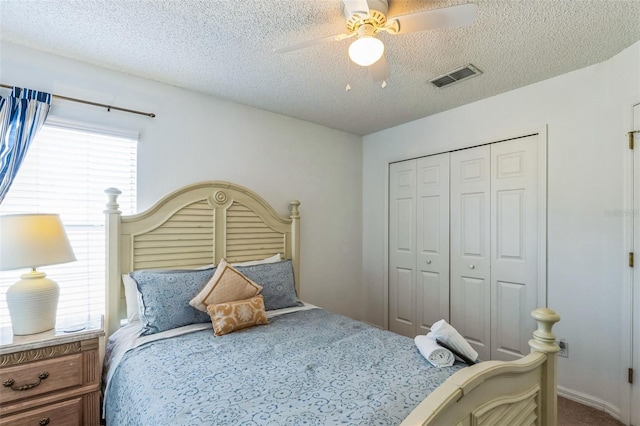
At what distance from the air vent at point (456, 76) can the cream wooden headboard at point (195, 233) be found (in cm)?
166

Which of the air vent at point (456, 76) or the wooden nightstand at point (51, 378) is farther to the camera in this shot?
the air vent at point (456, 76)

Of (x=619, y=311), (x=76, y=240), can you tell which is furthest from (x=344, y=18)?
(x=619, y=311)

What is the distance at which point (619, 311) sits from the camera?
2121 millimetres

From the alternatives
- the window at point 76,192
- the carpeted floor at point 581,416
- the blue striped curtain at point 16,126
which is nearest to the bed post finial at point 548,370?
the carpeted floor at point 581,416

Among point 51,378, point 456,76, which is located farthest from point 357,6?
point 51,378

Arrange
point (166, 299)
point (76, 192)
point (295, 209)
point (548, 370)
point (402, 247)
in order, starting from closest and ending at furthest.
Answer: point (548, 370), point (166, 299), point (76, 192), point (295, 209), point (402, 247)

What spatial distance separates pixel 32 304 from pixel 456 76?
312 cm

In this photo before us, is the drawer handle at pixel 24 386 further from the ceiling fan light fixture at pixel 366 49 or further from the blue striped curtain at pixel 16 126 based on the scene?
the ceiling fan light fixture at pixel 366 49

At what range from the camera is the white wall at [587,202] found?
6.99 ft

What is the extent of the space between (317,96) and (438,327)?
2100 millimetres

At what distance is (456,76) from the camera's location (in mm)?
2422

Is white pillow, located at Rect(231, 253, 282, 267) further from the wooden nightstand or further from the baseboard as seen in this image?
the baseboard

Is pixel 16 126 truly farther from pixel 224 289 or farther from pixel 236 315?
pixel 236 315

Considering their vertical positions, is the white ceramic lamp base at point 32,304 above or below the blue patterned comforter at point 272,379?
above
